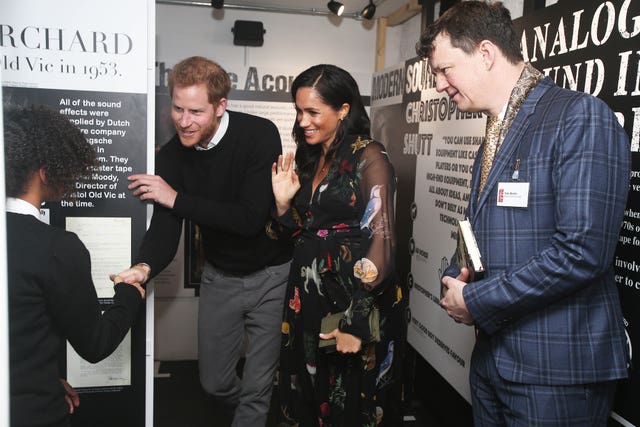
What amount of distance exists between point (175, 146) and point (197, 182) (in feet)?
0.64

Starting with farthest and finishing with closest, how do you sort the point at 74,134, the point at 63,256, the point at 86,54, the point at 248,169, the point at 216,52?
the point at 216,52
the point at 248,169
the point at 86,54
the point at 74,134
the point at 63,256

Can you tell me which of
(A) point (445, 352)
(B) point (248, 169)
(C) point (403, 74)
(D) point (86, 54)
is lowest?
(A) point (445, 352)

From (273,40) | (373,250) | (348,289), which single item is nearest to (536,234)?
(373,250)

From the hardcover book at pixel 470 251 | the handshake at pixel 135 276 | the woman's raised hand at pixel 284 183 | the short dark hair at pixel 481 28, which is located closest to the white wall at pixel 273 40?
the woman's raised hand at pixel 284 183

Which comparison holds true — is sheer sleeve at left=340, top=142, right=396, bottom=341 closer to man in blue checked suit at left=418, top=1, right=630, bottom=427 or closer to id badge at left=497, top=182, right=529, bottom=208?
man in blue checked suit at left=418, top=1, right=630, bottom=427

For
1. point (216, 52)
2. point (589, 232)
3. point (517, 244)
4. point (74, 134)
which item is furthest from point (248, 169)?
point (216, 52)

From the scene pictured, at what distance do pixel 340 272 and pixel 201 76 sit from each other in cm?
96

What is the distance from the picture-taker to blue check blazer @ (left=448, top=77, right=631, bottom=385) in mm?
1232

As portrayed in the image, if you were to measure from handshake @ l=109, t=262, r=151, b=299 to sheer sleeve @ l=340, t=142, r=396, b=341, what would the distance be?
0.70 meters

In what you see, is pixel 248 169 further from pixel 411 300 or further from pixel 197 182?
pixel 411 300

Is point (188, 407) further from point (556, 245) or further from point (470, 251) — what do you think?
point (556, 245)

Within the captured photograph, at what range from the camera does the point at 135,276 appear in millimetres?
1842

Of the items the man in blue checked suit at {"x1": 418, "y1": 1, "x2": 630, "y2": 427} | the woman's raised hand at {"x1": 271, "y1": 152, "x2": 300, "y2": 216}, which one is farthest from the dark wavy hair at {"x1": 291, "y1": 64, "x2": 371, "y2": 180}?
the man in blue checked suit at {"x1": 418, "y1": 1, "x2": 630, "y2": 427}

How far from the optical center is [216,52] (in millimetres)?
4102
